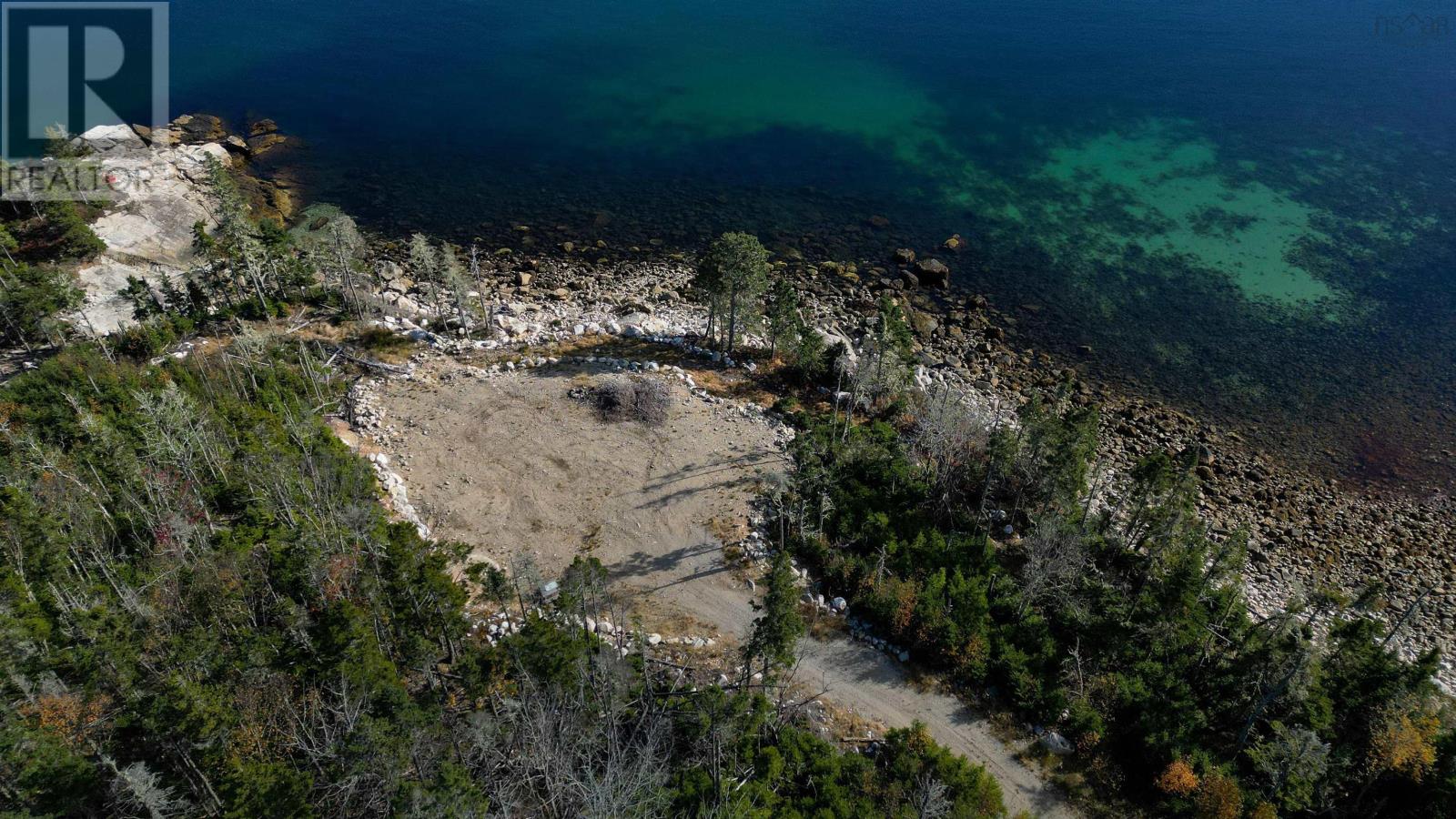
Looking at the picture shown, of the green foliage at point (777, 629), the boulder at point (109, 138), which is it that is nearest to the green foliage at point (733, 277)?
the green foliage at point (777, 629)

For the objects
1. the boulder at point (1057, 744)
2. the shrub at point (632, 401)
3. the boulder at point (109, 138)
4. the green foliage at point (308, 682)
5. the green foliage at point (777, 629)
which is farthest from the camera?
the boulder at point (109, 138)

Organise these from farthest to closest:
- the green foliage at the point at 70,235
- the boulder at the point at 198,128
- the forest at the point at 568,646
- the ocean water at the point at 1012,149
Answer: the boulder at the point at 198,128, the ocean water at the point at 1012,149, the green foliage at the point at 70,235, the forest at the point at 568,646

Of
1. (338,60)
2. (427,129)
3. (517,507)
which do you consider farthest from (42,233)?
(338,60)

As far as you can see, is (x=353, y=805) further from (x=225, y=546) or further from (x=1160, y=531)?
(x=1160, y=531)

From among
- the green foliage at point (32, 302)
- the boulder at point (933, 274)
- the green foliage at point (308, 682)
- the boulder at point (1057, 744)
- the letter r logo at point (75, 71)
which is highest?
the letter r logo at point (75, 71)

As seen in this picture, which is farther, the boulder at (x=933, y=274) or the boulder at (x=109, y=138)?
the boulder at (x=109, y=138)

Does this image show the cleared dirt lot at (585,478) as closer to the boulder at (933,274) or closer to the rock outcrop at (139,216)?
the rock outcrop at (139,216)

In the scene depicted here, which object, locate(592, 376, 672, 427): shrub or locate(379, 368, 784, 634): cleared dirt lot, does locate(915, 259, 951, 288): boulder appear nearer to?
locate(379, 368, 784, 634): cleared dirt lot

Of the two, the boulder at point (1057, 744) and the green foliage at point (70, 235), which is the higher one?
the green foliage at point (70, 235)
